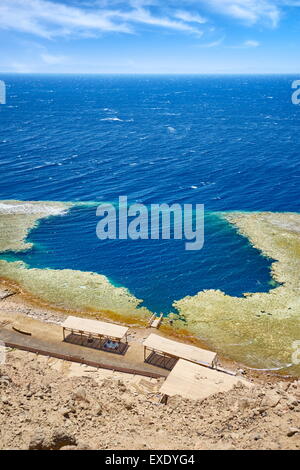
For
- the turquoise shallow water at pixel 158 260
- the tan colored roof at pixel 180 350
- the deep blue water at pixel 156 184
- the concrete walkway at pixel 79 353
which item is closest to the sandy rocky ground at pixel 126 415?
the concrete walkway at pixel 79 353

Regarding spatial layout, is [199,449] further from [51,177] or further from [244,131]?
[244,131]

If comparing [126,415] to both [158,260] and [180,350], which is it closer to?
[180,350]

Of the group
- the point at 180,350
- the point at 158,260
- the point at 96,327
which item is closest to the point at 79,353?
the point at 96,327

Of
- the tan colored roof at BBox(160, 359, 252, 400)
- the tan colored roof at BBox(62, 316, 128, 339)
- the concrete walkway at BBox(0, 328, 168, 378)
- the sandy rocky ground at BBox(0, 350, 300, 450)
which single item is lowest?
the concrete walkway at BBox(0, 328, 168, 378)

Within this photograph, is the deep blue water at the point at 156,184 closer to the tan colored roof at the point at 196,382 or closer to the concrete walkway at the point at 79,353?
the concrete walkway at the point at 79,353

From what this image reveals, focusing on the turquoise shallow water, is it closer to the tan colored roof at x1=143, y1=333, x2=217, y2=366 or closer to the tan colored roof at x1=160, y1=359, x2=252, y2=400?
the tan colored roof at x1=143, y1=333, x2=217, y2=366

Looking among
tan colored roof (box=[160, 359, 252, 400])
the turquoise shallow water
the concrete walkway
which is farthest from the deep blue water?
tan colored roof (box=[160, 359, 252, 400])
